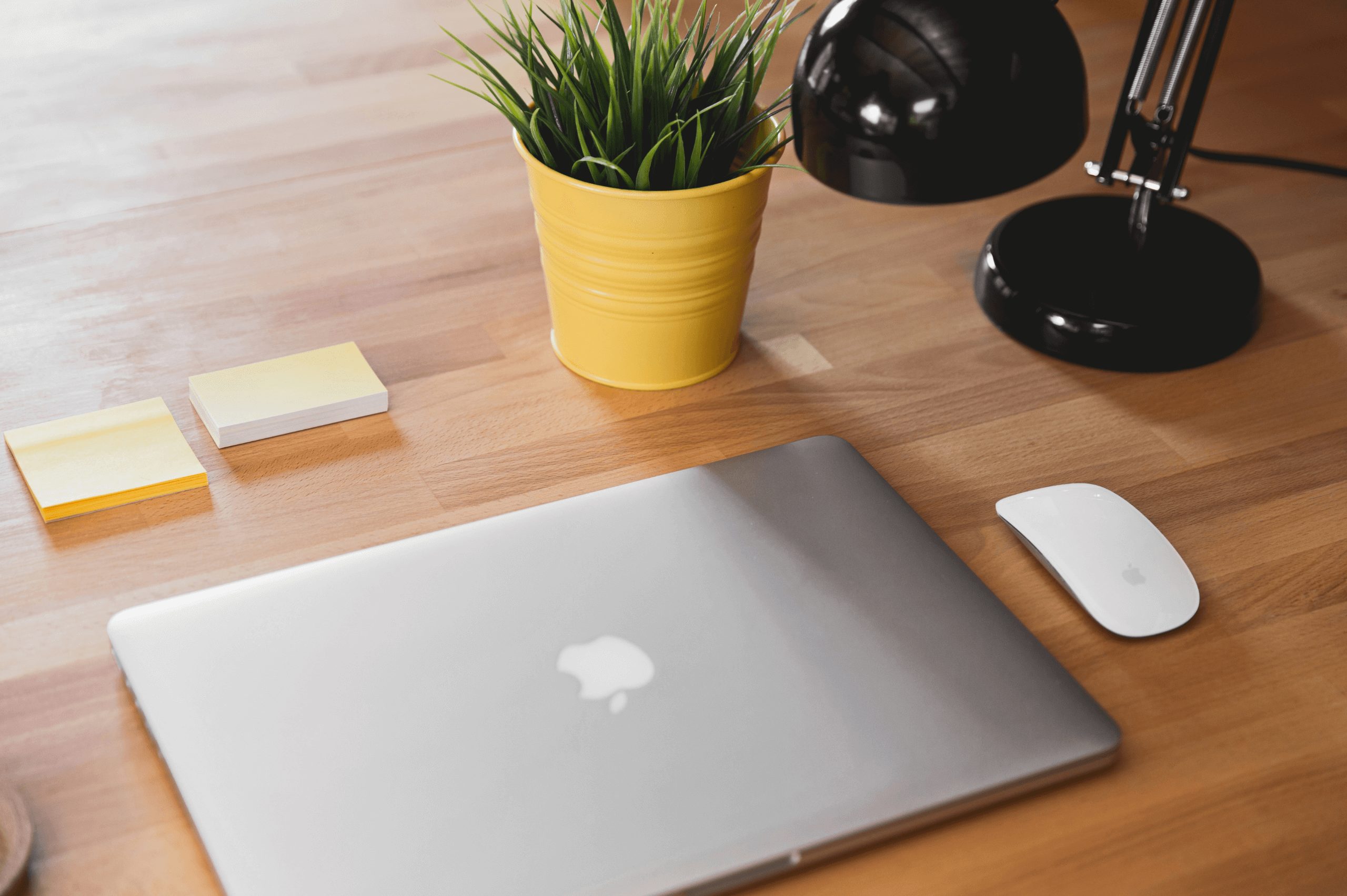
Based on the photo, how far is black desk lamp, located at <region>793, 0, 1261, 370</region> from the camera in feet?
2.40

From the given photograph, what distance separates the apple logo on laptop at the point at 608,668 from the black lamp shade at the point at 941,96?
32 cm

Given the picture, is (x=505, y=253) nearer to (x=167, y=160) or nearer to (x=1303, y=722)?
(x=167, y=160)

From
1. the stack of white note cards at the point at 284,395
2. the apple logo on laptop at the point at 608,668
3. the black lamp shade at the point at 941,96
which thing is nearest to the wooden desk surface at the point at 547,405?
the stack of white note cards at the point at 284,395

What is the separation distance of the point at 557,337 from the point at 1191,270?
542mm

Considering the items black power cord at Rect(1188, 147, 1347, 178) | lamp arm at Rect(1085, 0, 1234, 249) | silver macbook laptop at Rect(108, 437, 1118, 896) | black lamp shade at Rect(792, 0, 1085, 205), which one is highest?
black lamp shade at Rect(792, 0, 1085, 205)

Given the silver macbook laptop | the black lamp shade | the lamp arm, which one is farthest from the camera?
the lamp arm

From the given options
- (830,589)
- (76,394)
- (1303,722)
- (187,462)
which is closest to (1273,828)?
(1303,722)

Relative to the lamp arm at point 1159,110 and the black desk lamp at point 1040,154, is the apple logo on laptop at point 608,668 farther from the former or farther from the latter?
the lamp arm at point 1159,110

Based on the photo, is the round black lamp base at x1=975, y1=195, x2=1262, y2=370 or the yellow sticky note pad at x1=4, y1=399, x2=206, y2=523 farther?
the round black lamp base at x1=975, y1=195, x2=1262, y2=370

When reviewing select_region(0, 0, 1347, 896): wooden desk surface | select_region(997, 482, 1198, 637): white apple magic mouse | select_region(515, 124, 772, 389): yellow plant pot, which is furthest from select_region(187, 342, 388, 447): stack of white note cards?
select_region(997, 482, 1198, 637): white apple magic mouse

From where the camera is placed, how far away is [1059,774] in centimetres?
67

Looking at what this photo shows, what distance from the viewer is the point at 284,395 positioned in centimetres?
92

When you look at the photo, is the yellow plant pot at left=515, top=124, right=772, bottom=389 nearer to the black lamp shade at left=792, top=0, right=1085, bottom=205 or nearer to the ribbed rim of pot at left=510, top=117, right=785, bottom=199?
the ribbed rim of pot at left=510, top=117, right=785, bottom=199

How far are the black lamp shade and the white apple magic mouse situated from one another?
218mm
